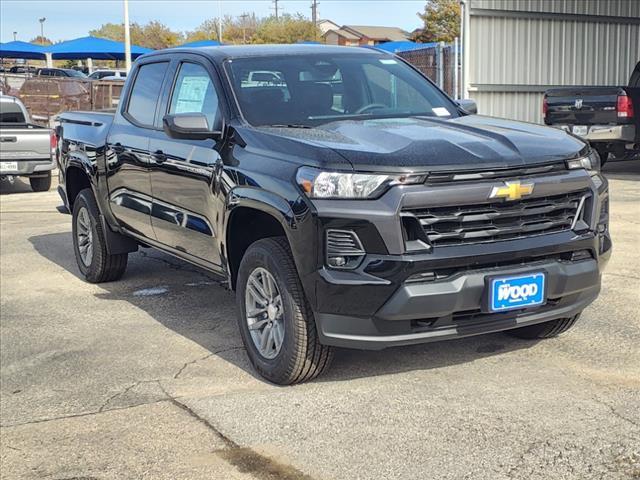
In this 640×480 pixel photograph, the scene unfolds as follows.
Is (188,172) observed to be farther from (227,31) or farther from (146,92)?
(227,31)

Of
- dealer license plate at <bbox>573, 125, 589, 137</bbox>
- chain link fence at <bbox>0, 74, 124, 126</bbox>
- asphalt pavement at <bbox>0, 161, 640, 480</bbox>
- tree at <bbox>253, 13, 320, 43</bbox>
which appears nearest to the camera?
asphalt pavement at <bbox>0, 161, 640, 480</bbox>

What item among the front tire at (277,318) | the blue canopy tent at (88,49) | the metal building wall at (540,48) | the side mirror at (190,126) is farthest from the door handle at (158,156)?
the blue canopy tent at (88,49)

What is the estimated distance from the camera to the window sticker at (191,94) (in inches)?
222

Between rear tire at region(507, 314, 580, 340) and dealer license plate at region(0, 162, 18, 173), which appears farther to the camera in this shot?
dealer license plate at region(0, 162, 18, 173)

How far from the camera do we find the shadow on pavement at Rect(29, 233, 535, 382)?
500cm

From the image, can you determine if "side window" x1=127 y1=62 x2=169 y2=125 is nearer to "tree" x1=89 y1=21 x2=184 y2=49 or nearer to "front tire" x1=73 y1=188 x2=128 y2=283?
"front tire" x1=73 y1=188 x2=128 y2=283

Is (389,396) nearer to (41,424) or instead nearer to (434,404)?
(434,404)

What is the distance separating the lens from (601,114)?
1291cm

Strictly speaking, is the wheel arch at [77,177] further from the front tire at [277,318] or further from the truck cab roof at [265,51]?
the front tire at [277,318]

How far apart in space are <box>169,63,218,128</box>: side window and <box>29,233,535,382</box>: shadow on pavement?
1.46 m

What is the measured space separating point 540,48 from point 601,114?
4.30 meters

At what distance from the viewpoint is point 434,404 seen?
4332 millimetres

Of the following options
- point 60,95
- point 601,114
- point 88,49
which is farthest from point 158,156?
point 88,49

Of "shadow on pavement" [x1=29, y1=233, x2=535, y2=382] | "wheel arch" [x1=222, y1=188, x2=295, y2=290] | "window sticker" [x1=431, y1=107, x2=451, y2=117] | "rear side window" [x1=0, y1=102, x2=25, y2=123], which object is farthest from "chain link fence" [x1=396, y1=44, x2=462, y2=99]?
"wheel arch" [x1=222, y1=188, x2=295, y2=290]
